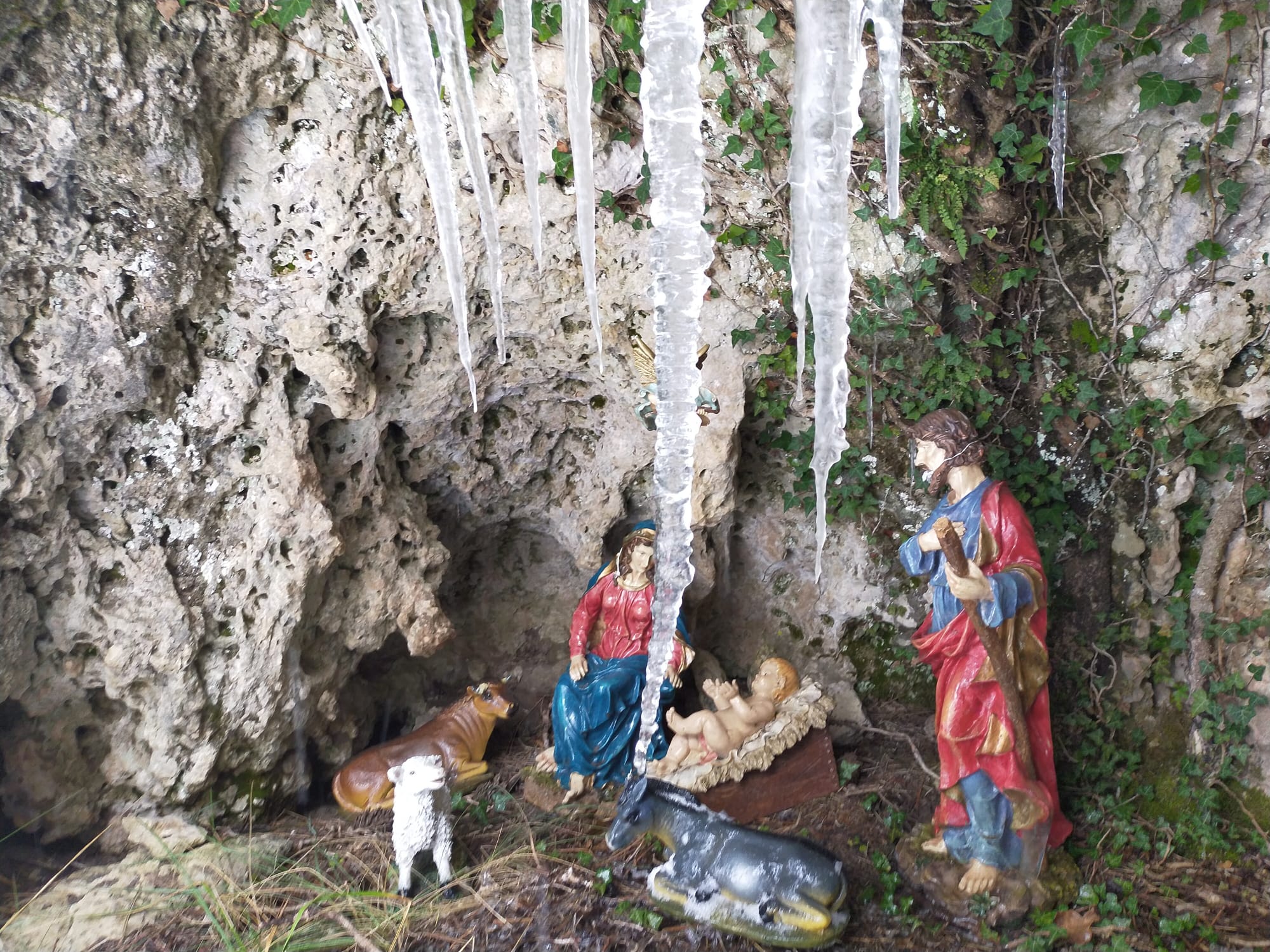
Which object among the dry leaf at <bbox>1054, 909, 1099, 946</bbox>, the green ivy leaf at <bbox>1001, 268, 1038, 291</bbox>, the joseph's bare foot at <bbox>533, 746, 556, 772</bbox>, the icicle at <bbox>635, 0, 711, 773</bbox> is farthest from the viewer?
the joseph's bare foot at <bbox>533, 746, 556, 772</bbox>

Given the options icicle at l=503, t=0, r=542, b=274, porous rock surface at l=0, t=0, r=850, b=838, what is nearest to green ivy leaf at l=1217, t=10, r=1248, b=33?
porous rock surface at l=0, t=0, r=850, b=838

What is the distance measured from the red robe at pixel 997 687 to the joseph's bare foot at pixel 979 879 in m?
0.15

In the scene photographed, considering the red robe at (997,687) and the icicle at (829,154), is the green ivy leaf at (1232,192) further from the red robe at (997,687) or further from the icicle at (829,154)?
the icicle at (829,154)

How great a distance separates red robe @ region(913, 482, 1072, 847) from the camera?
9.74 ft

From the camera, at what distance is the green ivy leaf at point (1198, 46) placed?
2.95 metres

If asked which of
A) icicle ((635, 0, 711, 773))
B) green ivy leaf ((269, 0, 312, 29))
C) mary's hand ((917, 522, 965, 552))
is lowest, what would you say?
mary's hand ((917, 522, 965, 552))

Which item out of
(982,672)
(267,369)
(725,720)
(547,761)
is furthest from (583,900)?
(267,369)

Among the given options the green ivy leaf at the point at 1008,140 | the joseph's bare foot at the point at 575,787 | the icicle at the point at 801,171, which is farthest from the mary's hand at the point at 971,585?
the joseph's bare foot at the point at 575,787

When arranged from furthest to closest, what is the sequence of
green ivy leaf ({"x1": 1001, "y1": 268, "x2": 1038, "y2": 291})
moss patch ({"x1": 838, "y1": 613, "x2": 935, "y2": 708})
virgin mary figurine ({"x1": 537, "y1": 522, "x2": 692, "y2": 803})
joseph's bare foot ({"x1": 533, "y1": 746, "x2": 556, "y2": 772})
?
1. moss patch ({"x1": 838, "y1": 613, "x2": 935, "y2": 708})
2. joseph's bare foot ({"x1": 533, "y1": 746, "x2": 556, "y2": 772})
3. virgin mary figurine ({"x1": 537, "y1": 522, "x2": 692, "y2": 803})
4. green ivy leaf ({"x1": 1001, "y1": 268, "x2": 1038, "y2": 291})

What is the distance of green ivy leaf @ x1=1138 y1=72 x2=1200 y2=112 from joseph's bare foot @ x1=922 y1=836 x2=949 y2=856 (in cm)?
282

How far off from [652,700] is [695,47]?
2.43 meters

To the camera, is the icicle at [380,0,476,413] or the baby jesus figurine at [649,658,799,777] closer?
the icicle at [380,0,476,413]

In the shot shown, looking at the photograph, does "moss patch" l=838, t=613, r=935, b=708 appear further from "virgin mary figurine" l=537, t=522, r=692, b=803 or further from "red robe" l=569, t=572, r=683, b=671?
"red robe" l=569, t=572, r=683, b=671

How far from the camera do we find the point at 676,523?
2.75 m
